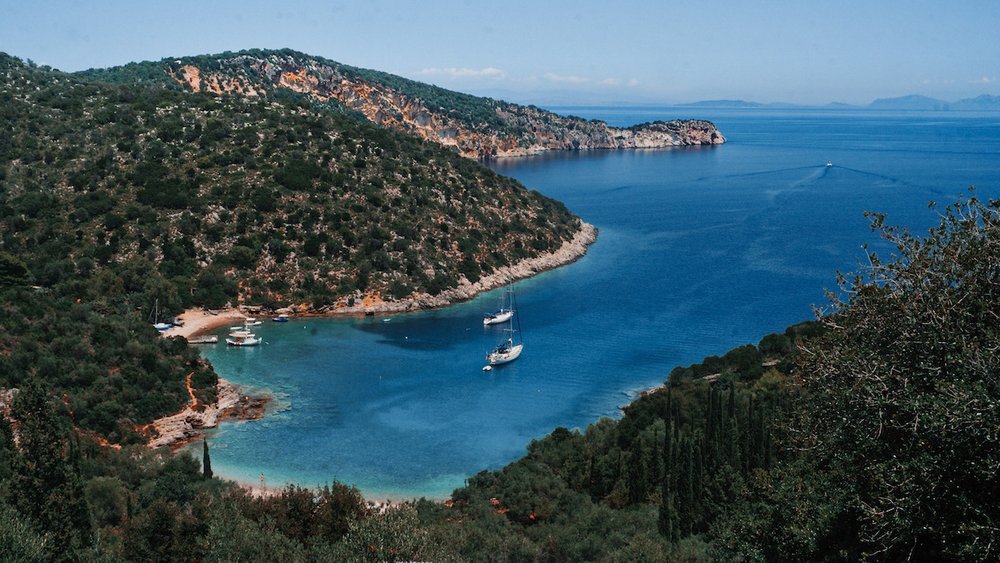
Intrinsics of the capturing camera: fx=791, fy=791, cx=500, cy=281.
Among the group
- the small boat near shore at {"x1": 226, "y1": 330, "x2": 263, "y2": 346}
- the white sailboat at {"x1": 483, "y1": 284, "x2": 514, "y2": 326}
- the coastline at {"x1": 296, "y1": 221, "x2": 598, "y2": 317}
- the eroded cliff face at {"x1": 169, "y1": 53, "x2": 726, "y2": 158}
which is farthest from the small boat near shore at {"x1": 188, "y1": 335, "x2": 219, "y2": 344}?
the eroded cliff face at {"x1": 169, "y1": 53, "x2": 726, "y2": 158}

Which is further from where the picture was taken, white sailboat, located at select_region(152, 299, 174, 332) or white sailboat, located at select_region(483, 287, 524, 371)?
white sailboat, located at select_region(152, 299, 174, 332)

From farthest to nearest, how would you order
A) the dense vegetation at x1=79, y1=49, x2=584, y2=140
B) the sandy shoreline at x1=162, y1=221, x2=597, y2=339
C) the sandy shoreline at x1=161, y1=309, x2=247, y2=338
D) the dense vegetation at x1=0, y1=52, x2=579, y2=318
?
the dense vegetation at x1=79, y1=49, x2=584, y2=140 → the dense vegetation at x1=0, y1=52, x2=579, y2=318 → the sandy shoreline at x1=162, y1=221, x2=597, y2=339 → the sandy shoreline at x1=161, y1=309, x2=247, y2=338

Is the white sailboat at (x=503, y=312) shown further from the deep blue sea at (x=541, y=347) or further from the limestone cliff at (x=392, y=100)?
the limestone cliff at (x=392, y=100)

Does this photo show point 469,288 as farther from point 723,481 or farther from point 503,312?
point 723,481

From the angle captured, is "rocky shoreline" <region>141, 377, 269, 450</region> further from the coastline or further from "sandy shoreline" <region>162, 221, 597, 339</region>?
the coastline

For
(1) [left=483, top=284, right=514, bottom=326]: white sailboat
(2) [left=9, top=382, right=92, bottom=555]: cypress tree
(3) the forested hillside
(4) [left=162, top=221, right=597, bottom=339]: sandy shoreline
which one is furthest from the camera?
(1) [left=483, top=284, right=514, bottom=326]: white sailboat

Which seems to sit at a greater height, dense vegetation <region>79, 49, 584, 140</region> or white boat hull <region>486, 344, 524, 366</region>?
dense vegetation <region>79, 49, 584, 140</region>

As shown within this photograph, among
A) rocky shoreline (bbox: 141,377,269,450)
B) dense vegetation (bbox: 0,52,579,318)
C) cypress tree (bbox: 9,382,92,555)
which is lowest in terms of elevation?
rocky shoreline (bbox: 141,377,269,450)

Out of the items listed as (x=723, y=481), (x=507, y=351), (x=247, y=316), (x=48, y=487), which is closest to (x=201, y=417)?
(x=247, y=316)
